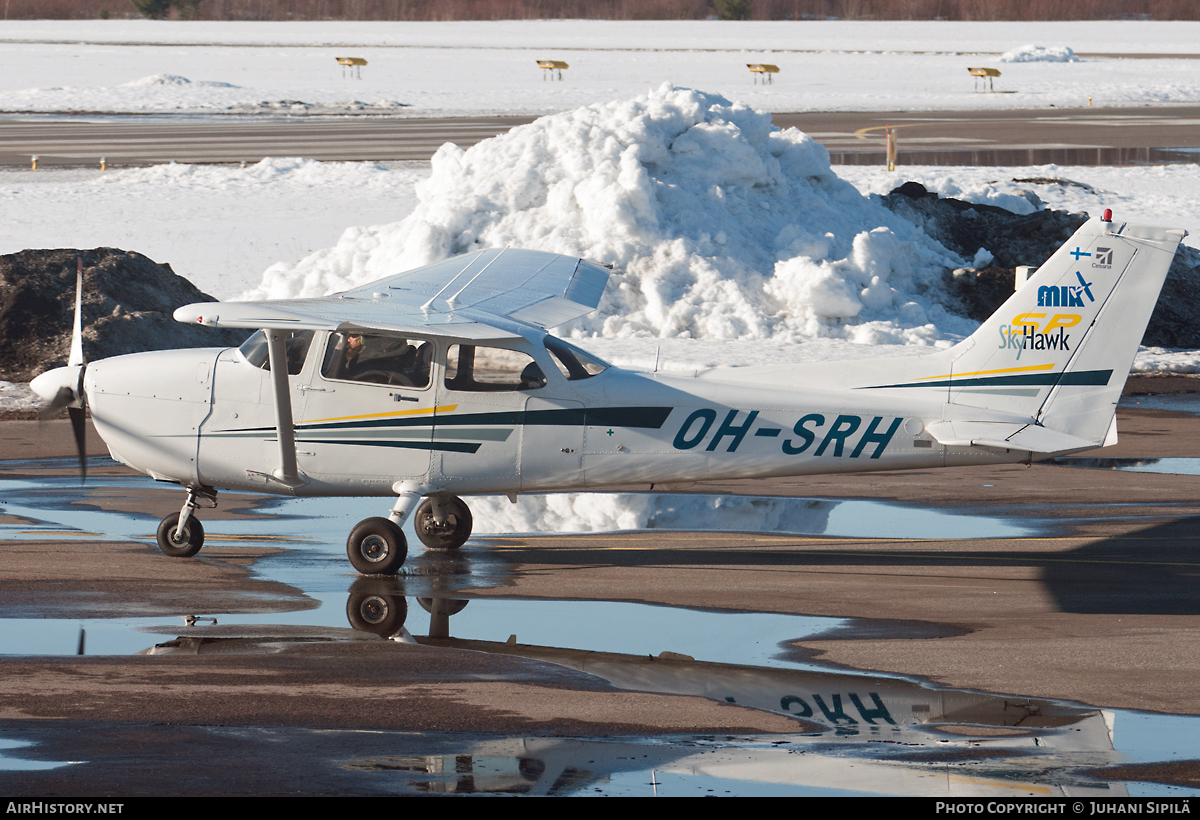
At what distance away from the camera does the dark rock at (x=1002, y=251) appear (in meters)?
23.1

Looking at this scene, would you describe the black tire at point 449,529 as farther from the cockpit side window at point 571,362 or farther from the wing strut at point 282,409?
the cockpit side window at point 571,362

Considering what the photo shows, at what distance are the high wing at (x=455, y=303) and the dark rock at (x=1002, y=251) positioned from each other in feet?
36.3

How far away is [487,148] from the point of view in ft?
77.4

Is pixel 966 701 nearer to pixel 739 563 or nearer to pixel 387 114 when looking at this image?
pixel 739 563

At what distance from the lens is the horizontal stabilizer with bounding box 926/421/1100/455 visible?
36.9ft

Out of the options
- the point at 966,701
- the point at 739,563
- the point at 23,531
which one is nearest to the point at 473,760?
the point at 966,701

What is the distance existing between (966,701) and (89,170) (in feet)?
98.4

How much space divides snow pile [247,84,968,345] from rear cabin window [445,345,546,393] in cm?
898

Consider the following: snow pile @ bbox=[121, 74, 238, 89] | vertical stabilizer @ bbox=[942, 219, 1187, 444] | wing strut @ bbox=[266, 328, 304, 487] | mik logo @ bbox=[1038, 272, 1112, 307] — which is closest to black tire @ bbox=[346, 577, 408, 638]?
wing strut @ bbox=[266, 328, 304, 487]

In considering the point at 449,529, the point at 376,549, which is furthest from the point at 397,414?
the point at 449,529

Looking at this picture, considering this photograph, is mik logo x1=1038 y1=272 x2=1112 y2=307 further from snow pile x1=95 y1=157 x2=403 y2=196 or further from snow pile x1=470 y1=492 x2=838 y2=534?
snow pile x1=95 y1=157 x2=403 y2=196

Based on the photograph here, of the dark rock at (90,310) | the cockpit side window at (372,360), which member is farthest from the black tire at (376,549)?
the dark rock at (90,310)

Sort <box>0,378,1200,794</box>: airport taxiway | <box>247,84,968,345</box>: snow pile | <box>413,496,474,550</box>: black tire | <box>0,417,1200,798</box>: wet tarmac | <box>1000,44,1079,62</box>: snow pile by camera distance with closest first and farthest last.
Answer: <box>0,417,1200,798</box>: wet tarmac
<box>0,378,1200,794</box>: airport taxiway
<box>413,496,474,550</box>: black tire
<box>247,84,968,345</box>: snow pile
<box>1000,44,1079,62</box>: snow pile

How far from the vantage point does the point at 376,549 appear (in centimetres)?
1131
